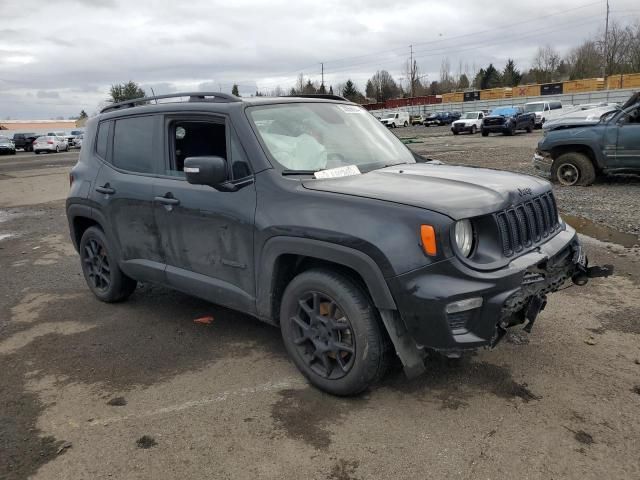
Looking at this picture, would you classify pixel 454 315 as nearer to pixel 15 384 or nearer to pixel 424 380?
pixel 424 380

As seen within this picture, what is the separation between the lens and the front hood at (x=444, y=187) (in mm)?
2938

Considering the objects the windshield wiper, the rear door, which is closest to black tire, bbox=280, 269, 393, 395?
the windshield wiper

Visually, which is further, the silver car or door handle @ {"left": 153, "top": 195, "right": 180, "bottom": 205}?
the silver car

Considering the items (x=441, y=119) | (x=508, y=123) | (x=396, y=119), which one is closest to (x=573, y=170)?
(x=508, y=123)

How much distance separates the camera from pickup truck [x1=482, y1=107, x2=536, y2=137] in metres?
32.4

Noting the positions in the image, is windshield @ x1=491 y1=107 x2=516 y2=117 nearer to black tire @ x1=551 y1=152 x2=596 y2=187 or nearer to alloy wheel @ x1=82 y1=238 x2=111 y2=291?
black tire @ x1=551 y1=152 x2=596 y2=187

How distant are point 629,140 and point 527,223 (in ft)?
27.8

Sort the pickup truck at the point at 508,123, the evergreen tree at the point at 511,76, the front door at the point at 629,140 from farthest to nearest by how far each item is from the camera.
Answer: the evergreen tree at the point at 511,76 < the pickup truck at the point at 508,123 < the front door at the point at 629,140

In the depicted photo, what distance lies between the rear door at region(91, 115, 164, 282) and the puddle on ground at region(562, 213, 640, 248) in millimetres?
5701

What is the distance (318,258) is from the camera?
127 inches

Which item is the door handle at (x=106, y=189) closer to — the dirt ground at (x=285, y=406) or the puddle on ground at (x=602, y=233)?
the dirt ground at (x=285, y=406)

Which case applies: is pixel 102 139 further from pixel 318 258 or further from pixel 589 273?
pixel 589 273

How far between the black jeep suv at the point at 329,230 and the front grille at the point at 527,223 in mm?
15

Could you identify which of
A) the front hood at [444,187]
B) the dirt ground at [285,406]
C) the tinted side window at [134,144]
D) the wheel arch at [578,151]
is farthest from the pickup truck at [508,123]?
the tinted side window at [134,144]
